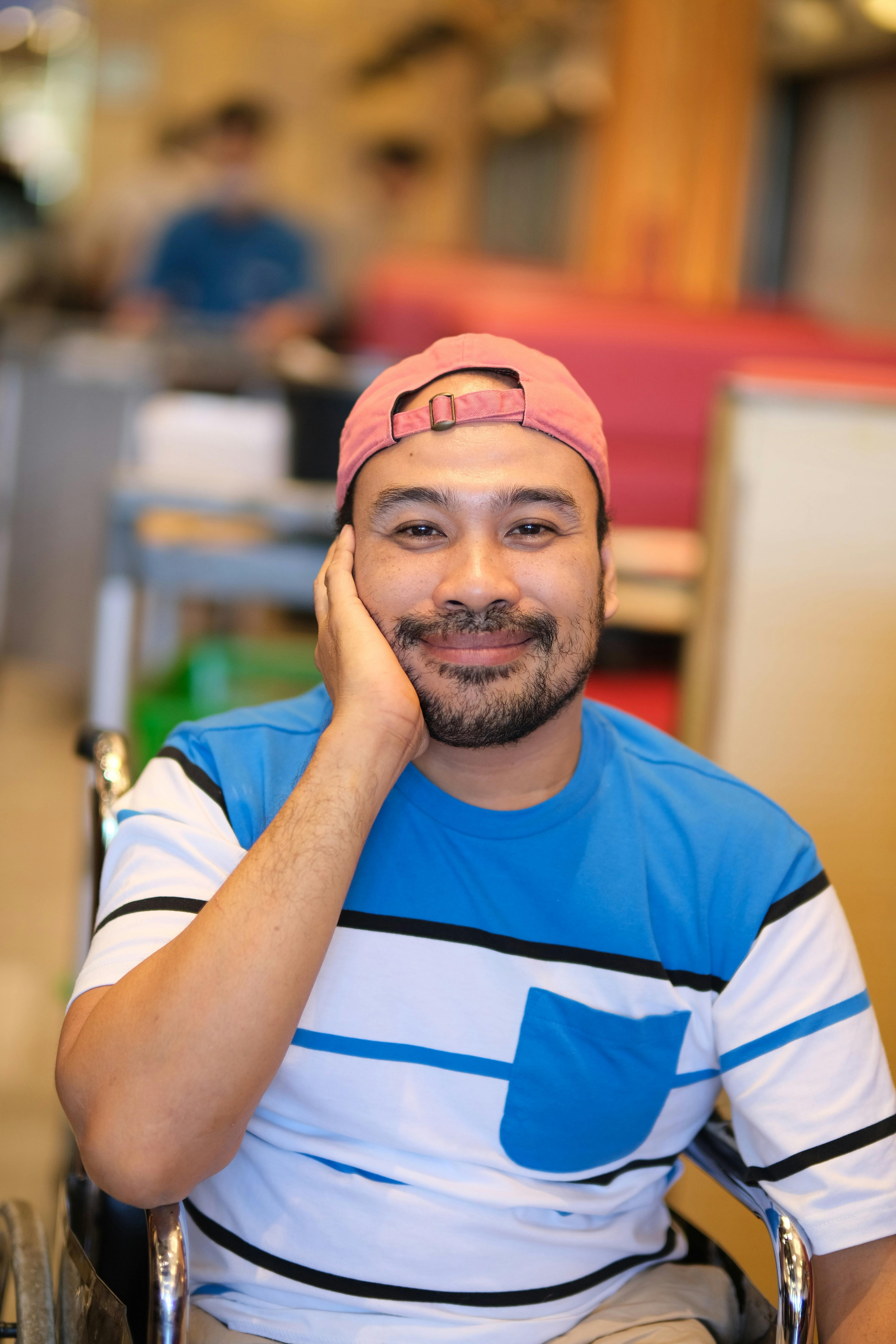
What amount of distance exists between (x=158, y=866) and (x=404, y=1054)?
9.7 inches

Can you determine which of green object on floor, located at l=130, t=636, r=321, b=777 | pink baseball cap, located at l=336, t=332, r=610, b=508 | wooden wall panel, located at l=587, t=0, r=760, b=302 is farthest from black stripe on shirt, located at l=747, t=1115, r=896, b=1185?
wooden wall panel, located at l=587, t=0, r=760, b=302

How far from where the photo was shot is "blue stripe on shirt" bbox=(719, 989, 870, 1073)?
3.40ft

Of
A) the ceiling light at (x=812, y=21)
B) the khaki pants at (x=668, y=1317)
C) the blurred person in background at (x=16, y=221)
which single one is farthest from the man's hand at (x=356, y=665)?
the blurred person in background at (x=16, y=221)

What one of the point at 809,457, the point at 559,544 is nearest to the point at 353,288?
the point at 809,457

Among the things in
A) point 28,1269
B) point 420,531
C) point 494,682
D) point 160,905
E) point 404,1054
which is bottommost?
point 28,1269

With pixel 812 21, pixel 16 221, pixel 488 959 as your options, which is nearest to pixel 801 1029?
pixel 488 959

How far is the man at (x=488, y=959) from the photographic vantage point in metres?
1.01

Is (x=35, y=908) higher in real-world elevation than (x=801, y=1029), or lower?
lower

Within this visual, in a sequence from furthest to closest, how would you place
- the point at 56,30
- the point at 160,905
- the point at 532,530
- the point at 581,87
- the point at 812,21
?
1. the point at 56,30
2. the point at 581,87
3. the point at 812,21
4. the point at 532,530
5. the point at 160,905

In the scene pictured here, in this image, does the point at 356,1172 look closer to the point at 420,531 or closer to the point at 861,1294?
the point at 861,1294

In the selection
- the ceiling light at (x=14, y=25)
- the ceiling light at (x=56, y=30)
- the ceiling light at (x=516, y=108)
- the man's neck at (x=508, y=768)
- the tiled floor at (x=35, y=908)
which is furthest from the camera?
the ceiling light at (x=14, y=25)

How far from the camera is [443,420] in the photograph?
42.9 inches

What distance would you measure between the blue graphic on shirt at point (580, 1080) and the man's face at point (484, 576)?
234 millimetres

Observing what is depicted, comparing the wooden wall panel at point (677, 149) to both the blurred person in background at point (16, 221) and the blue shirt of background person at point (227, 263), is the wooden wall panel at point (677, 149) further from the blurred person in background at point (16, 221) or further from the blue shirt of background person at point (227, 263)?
the blurred person in background at point (16, 221)
